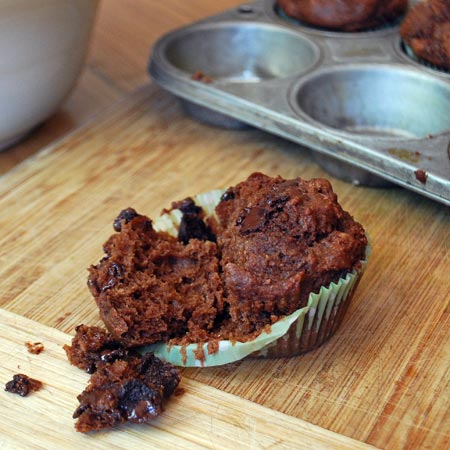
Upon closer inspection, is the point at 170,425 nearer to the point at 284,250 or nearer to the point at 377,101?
the point at 284,250

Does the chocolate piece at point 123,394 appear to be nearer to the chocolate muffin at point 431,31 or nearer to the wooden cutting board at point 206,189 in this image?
the wooden cutting board at point 206,189

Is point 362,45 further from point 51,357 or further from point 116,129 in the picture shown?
point 51,357

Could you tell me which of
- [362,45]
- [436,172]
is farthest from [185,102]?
[436,172]

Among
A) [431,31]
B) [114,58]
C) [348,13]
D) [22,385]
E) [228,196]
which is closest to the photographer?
[22,385]

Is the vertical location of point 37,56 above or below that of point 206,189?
above

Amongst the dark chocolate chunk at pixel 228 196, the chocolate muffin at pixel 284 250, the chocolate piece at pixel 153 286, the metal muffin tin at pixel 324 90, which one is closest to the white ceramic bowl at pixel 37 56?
the metal muffin tin at pixel 324 90

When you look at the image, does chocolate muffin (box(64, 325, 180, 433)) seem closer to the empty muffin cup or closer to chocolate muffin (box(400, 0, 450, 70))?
the empty muffin cup

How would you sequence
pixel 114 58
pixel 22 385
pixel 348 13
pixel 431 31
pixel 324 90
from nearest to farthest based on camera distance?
pixel 22 385
pixel 431 31
pixel 324 90
pixel 348 13
pixel 114 58

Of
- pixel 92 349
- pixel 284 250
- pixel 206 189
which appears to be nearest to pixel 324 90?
pixel 206 189
